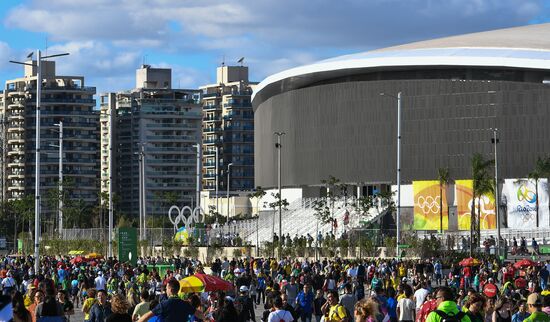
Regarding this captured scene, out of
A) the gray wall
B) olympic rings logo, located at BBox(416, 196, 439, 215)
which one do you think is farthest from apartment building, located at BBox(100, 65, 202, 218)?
olympic rings logo, located at BBox(416, 196, 439, 215)

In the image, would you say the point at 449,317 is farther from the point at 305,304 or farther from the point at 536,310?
the point at 305,304

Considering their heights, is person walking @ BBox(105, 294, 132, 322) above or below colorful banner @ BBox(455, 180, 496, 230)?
Result: below

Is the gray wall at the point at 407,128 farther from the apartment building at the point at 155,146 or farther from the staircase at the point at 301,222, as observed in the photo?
the apartment building at the point at 155,146

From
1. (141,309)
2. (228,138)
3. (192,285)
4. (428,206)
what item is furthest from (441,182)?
(141,309)

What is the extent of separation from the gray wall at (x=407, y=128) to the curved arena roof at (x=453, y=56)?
171 centimetres

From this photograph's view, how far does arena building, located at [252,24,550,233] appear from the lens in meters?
105

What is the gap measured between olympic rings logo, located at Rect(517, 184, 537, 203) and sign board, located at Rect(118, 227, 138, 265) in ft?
180

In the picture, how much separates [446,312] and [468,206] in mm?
86267

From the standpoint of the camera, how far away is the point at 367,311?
524 inches

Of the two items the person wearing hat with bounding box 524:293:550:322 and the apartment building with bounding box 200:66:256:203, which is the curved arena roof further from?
the person wearing hat with bounding box 524:293:550:322

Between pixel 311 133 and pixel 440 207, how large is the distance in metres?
23.5

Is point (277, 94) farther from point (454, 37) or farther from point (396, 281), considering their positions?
point (396, 281)

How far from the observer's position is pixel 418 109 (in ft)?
364

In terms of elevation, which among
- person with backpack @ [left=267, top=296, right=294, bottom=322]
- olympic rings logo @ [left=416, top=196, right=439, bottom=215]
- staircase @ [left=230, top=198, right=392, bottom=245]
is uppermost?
olympic rings logo @ [left=416, top=196, right=439, bottom=215]
